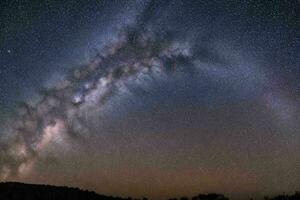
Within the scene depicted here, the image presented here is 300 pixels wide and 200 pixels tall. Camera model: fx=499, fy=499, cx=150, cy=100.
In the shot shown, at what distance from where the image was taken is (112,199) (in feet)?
159

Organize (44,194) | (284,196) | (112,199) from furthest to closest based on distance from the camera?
(112,199) → (44,194) → (284,196)

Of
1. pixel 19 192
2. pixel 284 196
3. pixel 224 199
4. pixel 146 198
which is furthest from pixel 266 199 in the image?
pixel 19 192

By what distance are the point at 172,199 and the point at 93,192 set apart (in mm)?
8196

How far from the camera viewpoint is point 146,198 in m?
50.0

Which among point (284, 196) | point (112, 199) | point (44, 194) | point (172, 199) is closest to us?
point (284, 196)

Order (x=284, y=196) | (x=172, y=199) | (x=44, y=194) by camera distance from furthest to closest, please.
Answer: (x=172, y=199) → (x=44, y=194) → (x=284, y=196)

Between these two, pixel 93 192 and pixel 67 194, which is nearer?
pixel 67 194

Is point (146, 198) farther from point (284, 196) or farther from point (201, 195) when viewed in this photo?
point (284, 196)

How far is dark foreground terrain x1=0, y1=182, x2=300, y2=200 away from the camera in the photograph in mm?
42500

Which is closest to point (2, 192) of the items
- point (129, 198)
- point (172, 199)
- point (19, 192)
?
point (19, 192)

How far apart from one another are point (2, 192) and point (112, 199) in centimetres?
1064

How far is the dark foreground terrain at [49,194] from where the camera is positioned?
42500mm

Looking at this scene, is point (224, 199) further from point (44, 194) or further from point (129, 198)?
point (44, 194)

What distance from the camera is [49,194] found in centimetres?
4491
